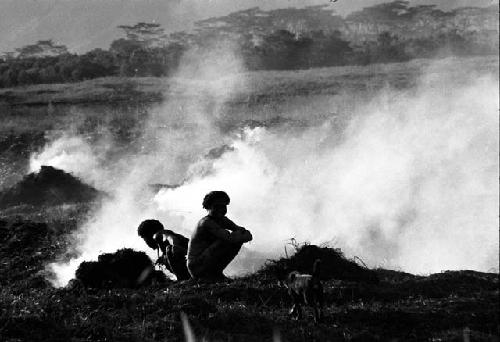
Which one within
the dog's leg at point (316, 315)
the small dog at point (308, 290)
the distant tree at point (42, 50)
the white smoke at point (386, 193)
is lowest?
the dog's leg at point (316, 315)

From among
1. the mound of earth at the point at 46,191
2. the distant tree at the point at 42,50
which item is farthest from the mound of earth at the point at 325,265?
the distant tree at the point at 42,50

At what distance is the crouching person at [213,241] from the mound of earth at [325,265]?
1510 mm

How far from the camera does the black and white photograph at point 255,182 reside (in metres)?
7.92

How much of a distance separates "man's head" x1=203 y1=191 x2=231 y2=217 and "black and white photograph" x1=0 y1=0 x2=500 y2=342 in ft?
0.10

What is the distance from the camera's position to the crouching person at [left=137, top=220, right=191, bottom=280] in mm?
10844

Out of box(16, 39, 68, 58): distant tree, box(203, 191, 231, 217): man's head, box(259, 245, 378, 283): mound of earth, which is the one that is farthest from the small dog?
box(16, 39, 68, 58): distant tree

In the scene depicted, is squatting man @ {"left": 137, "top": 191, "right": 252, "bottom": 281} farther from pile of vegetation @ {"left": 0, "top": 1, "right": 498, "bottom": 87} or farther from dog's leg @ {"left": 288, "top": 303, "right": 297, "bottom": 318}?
pile of vegetation @ {"left": 0, "top": 1, "right": 498, "bottom": 87}

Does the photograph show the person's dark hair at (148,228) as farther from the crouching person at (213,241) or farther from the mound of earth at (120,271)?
the crouching person at (213,241)

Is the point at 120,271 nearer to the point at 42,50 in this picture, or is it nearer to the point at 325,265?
the point at 325,265

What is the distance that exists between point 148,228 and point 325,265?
3.44 metres

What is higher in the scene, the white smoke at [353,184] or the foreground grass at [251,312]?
the white smoke at [353,184]

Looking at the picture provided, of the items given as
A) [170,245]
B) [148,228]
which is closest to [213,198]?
[170,245]

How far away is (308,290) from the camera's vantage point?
7.04 m

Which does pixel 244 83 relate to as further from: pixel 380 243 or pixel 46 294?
pixel 46 294
